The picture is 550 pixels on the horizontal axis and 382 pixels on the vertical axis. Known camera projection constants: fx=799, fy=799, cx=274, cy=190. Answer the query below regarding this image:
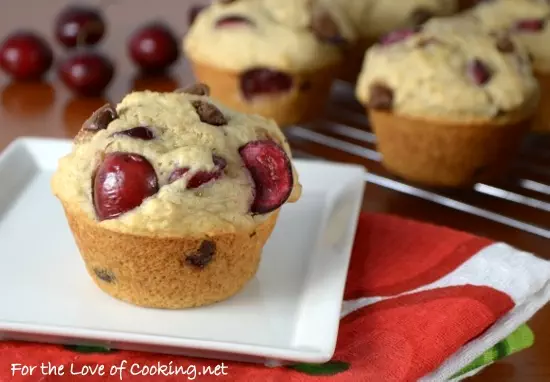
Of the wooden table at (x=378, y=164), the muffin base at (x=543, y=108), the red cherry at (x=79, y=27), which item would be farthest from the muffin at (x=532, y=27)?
the red cherry at (x=79, y=27)

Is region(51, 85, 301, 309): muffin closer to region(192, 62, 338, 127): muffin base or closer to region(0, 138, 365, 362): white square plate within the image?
region(0, 138, 365, 362): white square plate

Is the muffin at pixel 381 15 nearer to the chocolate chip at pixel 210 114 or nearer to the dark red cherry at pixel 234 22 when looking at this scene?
the dark red cherry at pixel 234 22

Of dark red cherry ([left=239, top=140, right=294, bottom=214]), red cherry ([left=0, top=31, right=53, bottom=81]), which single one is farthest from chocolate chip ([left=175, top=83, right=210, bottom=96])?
red cherry ([left=0, top=31, right=53, bottom=81])

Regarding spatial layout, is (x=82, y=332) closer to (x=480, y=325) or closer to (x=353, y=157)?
(x=480, y=325)

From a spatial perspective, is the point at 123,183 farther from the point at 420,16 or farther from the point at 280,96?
the point at 420,16

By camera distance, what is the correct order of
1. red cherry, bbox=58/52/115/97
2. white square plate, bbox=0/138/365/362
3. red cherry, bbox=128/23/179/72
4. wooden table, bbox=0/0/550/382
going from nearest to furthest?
white square plate, bbox=0/138/365/362, wooden table, bbox=0/0/550/382, red cherry, bbox=58/52/115/97, red cherry, bbox=128/23/179/72

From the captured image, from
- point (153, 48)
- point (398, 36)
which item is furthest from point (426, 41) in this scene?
point (153, 48)
